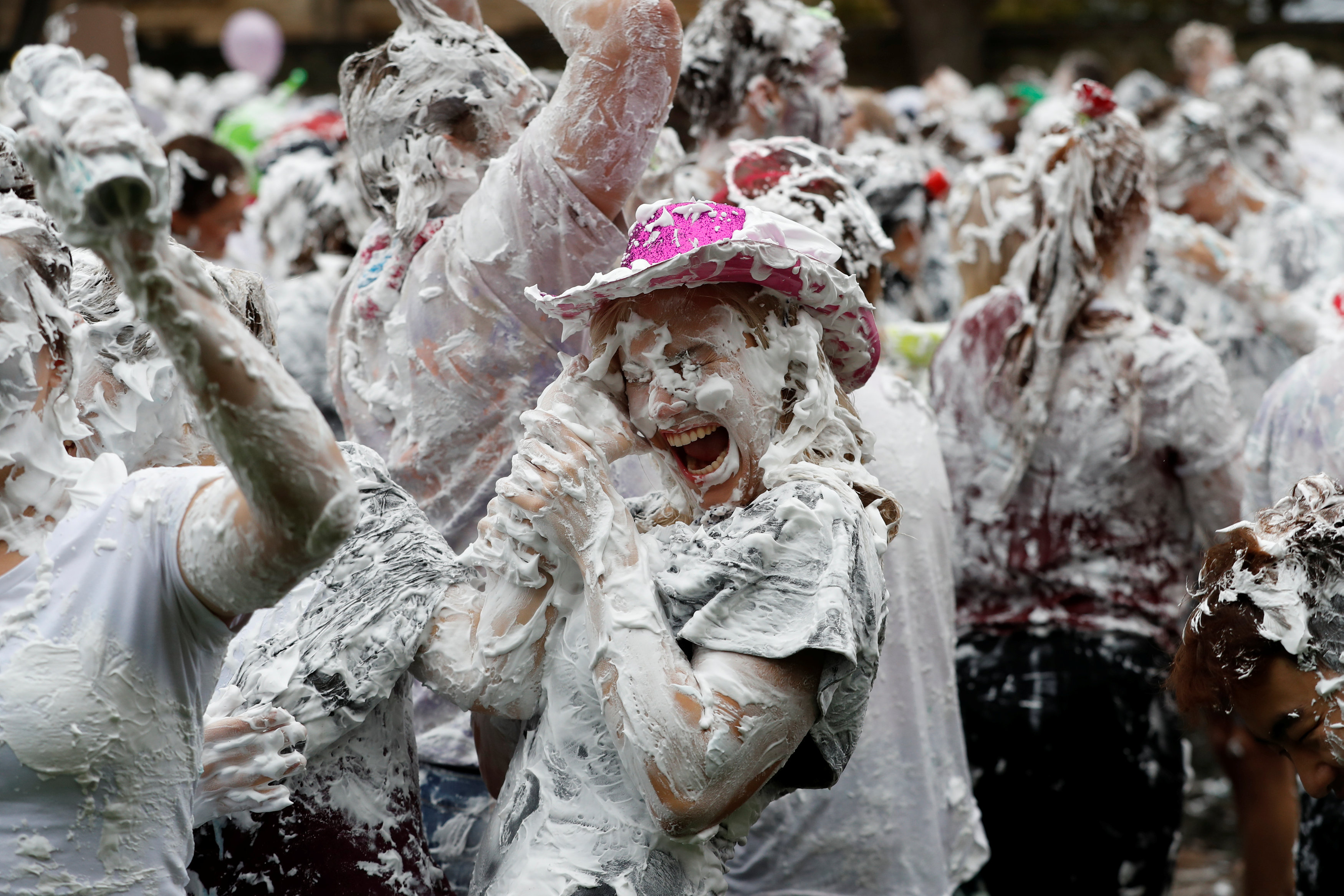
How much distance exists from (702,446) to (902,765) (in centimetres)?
118

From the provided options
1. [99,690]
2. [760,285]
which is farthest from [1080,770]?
[99,690]

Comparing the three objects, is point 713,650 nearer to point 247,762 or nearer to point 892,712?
point 247,762

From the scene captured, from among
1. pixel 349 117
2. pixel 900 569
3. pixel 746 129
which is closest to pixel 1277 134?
pixel 746 129

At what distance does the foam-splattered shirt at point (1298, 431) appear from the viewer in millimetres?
3209

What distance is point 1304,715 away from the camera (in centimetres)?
220

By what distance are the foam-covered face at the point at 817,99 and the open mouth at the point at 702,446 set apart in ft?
8.37

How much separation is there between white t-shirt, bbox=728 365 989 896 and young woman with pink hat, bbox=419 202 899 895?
0.83m

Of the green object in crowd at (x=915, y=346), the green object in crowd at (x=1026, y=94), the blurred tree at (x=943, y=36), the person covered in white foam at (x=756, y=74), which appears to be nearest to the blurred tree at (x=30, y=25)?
the green object in crowd at (x=1026, y=94)

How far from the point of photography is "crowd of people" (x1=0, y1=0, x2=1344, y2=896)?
169cm

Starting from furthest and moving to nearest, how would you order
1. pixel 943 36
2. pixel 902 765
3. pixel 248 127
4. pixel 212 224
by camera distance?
pixel 943 36 → pixel 248 127 → pixel 212 224 → pixel 902 765

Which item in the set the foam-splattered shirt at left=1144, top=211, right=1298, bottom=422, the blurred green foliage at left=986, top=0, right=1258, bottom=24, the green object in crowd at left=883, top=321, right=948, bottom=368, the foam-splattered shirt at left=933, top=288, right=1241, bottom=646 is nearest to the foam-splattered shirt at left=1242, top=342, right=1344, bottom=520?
the foam-splattered shirt at left=933, top=288, right=1241, bottom=646

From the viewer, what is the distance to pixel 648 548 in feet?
7.13

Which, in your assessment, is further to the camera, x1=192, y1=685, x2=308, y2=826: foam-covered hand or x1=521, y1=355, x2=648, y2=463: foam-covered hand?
x1=521, y1=355, x2=648, y2=463: foam-covered hand

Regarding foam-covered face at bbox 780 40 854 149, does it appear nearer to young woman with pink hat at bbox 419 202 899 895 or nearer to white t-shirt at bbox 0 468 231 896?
young woman with pink hat at bbox 419 202 899 895
